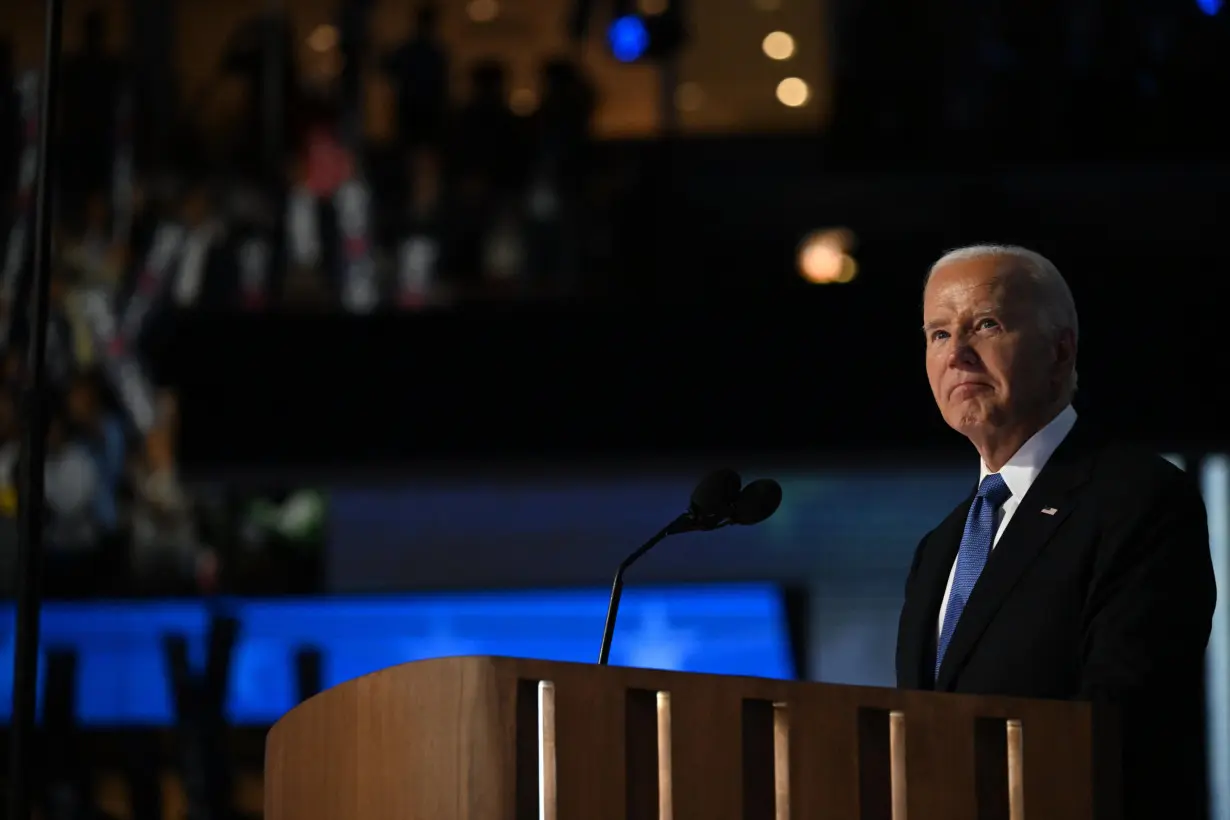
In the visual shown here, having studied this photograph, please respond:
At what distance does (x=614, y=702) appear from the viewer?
69.2 inches

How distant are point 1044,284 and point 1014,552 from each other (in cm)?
37

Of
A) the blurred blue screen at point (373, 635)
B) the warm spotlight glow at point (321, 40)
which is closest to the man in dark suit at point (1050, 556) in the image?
the blurred blue screen at point (373, 635)

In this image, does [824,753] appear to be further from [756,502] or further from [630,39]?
[630,39]

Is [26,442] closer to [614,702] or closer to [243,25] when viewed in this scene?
[614,702]

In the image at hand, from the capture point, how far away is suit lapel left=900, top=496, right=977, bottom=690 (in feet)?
7.15

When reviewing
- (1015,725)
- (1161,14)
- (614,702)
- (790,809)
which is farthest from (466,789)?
(1161,14)

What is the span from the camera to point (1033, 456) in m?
2.18

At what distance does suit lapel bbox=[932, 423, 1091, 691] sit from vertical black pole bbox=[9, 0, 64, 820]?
127cm

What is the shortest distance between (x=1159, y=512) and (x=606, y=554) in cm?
495

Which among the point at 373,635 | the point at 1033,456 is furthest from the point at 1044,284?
the point at 373,635

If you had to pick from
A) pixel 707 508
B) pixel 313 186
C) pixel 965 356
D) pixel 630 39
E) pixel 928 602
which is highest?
pixel 630 39

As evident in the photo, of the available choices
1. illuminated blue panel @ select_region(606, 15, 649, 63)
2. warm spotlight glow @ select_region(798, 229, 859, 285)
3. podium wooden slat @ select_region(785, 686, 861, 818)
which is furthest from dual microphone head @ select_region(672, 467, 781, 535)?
warm spotlight glow @ select_region(798, 229, 859, 285)

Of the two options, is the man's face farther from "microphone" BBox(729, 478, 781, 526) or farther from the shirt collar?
"microphone" BBox(729, 478, 781, 526)

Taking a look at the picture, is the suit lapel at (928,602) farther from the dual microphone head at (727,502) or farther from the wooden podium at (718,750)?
the wooden podium at (718,750)
